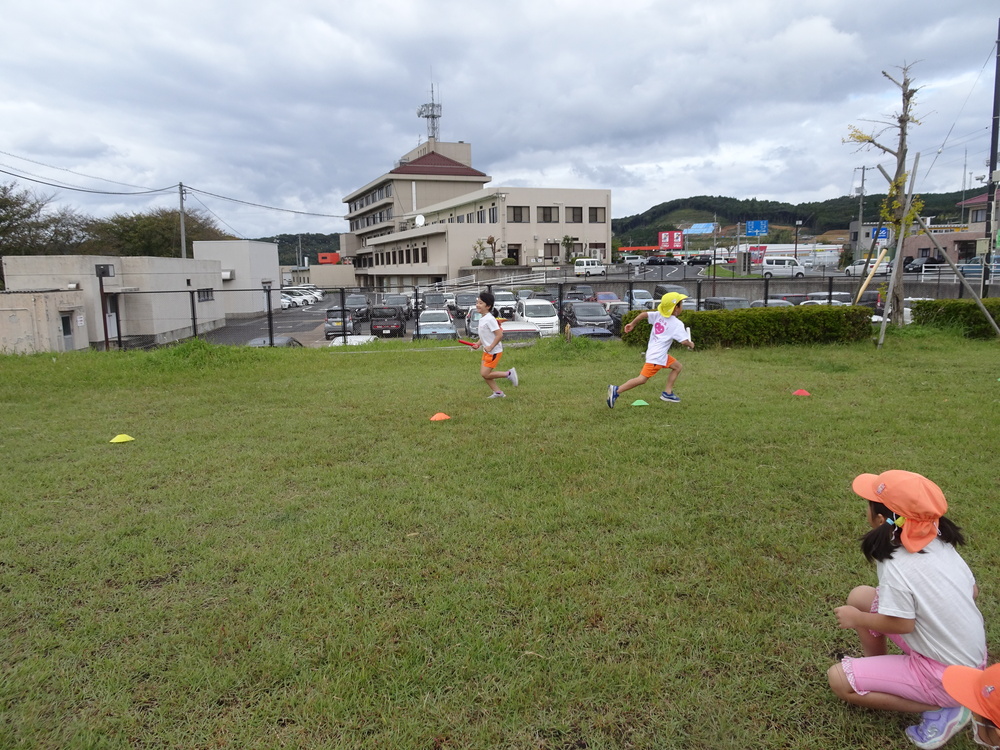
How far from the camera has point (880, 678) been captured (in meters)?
2.47

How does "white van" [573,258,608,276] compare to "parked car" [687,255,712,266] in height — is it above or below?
below

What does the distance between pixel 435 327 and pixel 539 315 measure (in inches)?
131

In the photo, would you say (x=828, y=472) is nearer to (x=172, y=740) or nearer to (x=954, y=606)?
(x=954, y=606)

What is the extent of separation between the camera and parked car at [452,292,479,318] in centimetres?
3283

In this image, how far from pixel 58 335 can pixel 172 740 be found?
2057 centimetres

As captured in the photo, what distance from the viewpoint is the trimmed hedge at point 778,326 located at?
13.4 metres

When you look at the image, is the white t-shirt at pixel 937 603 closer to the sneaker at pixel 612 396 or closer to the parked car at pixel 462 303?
the sneaker at pixel 612 396

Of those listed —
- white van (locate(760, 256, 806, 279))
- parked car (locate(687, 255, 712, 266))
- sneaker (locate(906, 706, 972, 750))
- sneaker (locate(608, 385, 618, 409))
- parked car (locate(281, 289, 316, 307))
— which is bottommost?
sneaker (locate(906, 706, 972, 750))

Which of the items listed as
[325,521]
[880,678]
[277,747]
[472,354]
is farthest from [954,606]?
[472,354]

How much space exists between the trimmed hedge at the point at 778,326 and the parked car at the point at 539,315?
239 inches

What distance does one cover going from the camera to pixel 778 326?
535 inches

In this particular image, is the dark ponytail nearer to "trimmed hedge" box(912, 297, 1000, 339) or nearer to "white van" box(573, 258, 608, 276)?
"trimmed hedge" box(912, 297, 1000, 339)

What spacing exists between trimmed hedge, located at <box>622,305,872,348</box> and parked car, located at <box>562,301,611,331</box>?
7.55 m

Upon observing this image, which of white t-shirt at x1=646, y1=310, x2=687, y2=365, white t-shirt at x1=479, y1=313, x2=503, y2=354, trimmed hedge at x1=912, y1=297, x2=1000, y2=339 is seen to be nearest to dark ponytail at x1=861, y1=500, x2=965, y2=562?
white t-shirt at x1=646, y1=310, x2=687, y2=365
